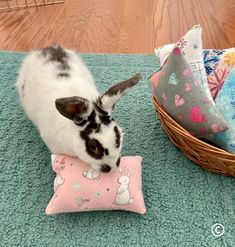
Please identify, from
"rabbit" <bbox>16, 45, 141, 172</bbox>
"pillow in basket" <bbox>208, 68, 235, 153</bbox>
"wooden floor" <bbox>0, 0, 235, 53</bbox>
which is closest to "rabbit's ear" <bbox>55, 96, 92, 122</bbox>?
"rabbit" <bbox>16, 45, 141, 172</bbox>

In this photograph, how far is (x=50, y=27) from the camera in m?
2.15

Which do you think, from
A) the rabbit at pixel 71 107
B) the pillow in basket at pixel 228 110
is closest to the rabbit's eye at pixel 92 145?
the rabbit at pixel 71 107

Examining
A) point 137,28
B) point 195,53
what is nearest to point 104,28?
point 137,28

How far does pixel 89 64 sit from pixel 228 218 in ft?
3.27

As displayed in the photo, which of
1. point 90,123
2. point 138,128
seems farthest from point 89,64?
point 90,123

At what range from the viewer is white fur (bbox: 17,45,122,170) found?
107 cm

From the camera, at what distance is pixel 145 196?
1245 mm

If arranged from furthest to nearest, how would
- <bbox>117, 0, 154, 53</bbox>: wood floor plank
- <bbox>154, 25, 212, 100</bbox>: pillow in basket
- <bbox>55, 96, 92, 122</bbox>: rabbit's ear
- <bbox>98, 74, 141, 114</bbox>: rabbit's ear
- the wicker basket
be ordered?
<bbox>117, 0, 154, 53</bbox>: wood floor plank, <bbox>154, 25, 212, 100</bbox>: pillow in basket, the wicker basket, <bbox>98, 74, 141, 114</bbox>: rabbit's ear, <bbox>55, 96, 92, 122</bbox>: rabbit's ear

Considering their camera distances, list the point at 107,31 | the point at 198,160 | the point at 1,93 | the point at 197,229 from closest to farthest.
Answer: the point at 197,229 → the point at 198,160 → the point at 1,93 → the point at 107,31

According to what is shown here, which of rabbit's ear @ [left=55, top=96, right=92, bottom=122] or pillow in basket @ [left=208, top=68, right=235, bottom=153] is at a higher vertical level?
rabbit's ear @ [left=55, top=96, right=92, bottom=122]

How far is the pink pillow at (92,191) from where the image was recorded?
1100mm

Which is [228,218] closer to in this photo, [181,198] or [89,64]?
[181,198]

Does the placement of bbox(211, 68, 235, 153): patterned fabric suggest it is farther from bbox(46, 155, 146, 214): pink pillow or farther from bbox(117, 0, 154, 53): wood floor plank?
bbox(117, 0, 154, 53): wood floor plank

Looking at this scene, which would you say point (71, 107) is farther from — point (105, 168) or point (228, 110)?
point (228, 110)
